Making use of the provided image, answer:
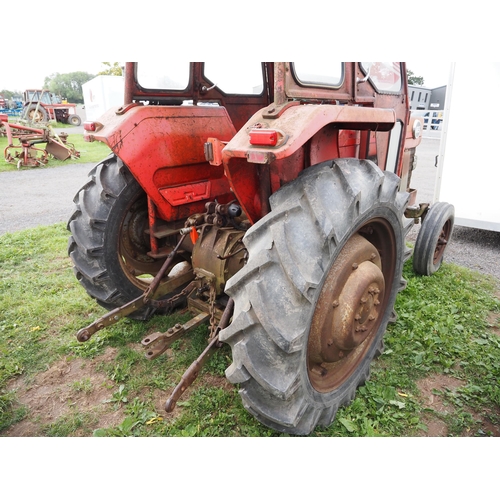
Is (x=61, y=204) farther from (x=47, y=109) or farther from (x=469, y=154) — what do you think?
(x=47, y=109)

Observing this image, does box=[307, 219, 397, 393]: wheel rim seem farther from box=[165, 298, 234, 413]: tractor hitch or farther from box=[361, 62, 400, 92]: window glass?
box=[361, 62, 400, 92]: window glass

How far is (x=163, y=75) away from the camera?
2.61 metres

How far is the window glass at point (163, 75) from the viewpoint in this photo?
8.30 ft

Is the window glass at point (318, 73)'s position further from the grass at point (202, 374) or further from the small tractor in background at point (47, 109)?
the small tractor in background at point (47, 109)

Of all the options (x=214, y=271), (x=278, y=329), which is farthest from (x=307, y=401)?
(x=214, y=271)

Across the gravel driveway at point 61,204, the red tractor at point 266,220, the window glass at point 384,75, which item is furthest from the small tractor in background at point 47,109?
the window glass at point 384,75

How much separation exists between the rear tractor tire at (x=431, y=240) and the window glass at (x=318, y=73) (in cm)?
201

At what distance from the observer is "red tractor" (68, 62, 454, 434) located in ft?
5.20

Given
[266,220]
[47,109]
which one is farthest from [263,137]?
[47,109]

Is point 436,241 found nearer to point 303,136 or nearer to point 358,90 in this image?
point 358,90

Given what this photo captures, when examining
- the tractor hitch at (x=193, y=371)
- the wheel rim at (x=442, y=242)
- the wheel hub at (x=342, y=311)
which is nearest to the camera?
the tractor hitch at (x=193, y=371)

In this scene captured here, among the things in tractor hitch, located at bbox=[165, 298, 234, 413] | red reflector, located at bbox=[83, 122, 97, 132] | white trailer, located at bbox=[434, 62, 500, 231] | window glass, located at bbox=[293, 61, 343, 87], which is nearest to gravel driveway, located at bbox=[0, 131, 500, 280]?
white trailer, located at bbox=[434, 62, 500, 231]

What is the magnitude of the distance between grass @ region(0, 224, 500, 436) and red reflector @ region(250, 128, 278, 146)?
1.41 m

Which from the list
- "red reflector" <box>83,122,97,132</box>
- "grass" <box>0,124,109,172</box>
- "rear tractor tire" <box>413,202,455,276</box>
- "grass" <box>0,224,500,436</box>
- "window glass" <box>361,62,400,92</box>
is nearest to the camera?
"grass" <box>0,224,500,436</box>
